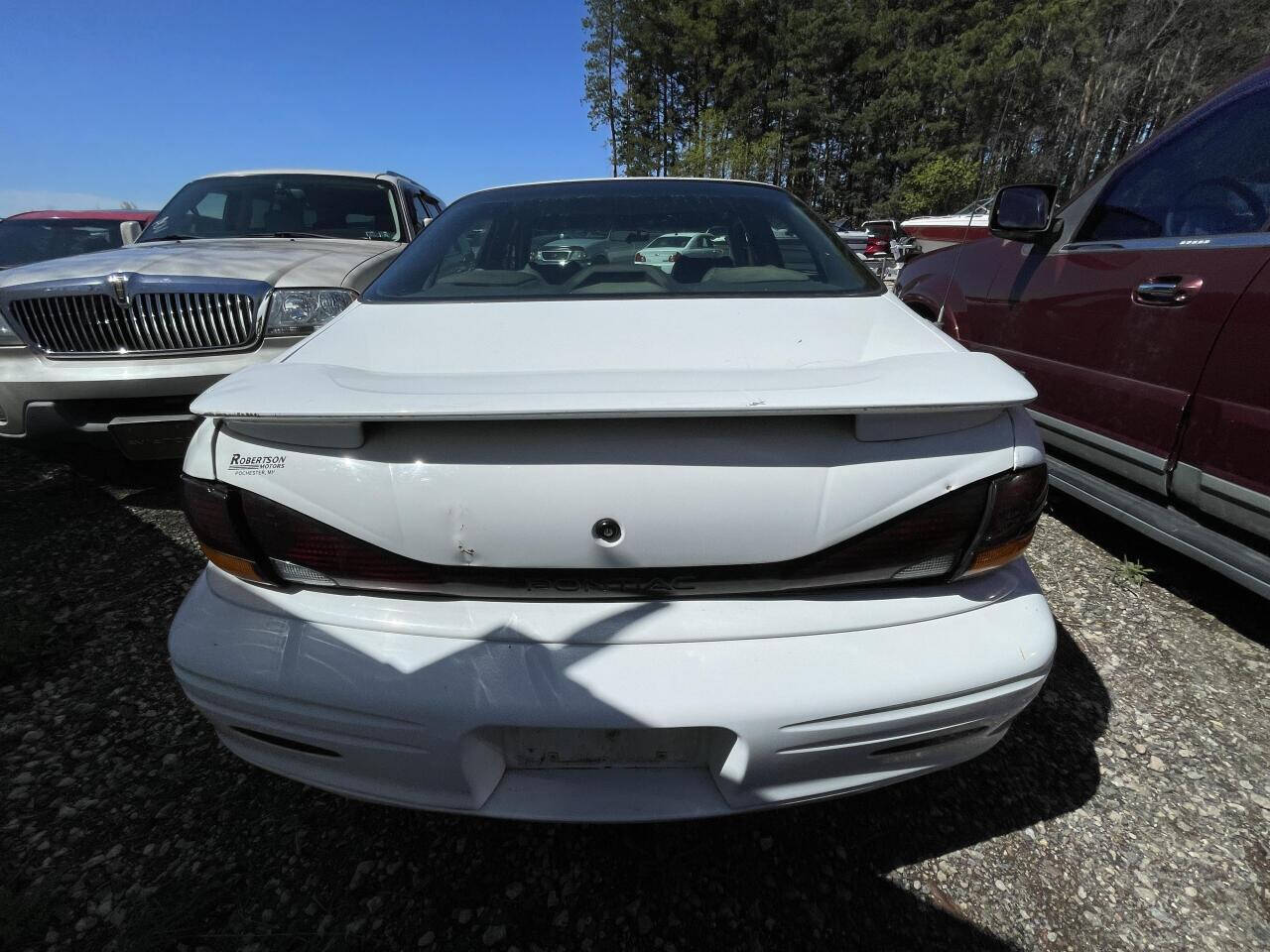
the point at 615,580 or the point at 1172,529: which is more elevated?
the point at 615,580

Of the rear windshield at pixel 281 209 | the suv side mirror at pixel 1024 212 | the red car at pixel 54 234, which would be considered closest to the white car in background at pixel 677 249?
the suv side mirror at pixel 1024 212

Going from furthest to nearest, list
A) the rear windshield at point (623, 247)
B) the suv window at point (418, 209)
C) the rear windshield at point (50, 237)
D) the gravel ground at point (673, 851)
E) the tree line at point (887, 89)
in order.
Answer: the tree line at point (887, 89) → the rear windshield at point (50, 237) → the suv window at point (418, 209) → the rear windshield at point (623, 247) → the gravel ground at point (673, 851)

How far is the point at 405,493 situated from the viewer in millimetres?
1032

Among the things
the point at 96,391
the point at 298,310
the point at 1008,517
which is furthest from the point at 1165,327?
the point at 96,391

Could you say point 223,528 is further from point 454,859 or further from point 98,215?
point 98,215

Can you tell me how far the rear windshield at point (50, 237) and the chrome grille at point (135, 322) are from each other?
15.4 ft

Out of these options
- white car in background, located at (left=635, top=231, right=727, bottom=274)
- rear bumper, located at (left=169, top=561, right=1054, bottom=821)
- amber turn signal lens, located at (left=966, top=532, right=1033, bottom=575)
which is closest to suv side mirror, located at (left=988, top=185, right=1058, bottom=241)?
white car in background, located at (left=635, top=231, right=727, bottom=274)

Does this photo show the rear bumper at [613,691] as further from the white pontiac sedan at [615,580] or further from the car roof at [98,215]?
the car roof at [98,215]

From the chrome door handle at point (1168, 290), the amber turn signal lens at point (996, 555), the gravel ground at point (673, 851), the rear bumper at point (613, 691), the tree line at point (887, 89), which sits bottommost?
the gravel ground at point (673, 851)

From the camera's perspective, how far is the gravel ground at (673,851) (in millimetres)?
1279

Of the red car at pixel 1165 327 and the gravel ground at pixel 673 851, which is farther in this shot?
the red car at pixel 1165 327

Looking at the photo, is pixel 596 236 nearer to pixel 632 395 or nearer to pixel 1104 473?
pixel 632 395

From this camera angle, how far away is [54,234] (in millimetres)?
6523

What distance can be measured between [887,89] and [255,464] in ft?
171
